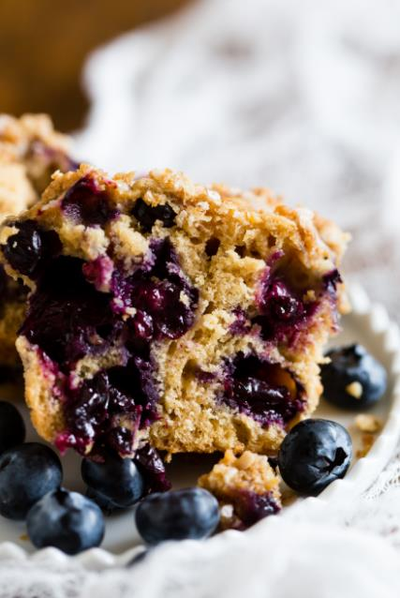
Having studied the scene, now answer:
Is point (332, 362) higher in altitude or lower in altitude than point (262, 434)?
higher

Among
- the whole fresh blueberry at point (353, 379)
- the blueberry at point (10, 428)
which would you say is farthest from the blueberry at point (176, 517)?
the whole fresh blueberry at point (353, 379)

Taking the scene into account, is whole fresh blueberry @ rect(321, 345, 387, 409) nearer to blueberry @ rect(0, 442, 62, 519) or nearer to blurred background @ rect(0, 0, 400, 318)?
blueberry @ rect(0, 442, 62, 519)

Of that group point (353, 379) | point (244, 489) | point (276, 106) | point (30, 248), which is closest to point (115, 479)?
point (244, 489)

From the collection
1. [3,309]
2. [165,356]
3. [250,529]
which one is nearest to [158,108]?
[3,309]

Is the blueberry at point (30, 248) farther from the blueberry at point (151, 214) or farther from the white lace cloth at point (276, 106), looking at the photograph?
the white lace cloth at point (276, 106)

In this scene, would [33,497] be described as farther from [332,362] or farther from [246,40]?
[246,40]

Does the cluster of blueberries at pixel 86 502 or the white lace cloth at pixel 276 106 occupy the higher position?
the white lace cloth at pixel 276 106

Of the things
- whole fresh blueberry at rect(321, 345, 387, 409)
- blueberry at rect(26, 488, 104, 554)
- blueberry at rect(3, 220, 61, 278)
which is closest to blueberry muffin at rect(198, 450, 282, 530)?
blueberry at rect(26, 488, 104, 554)
